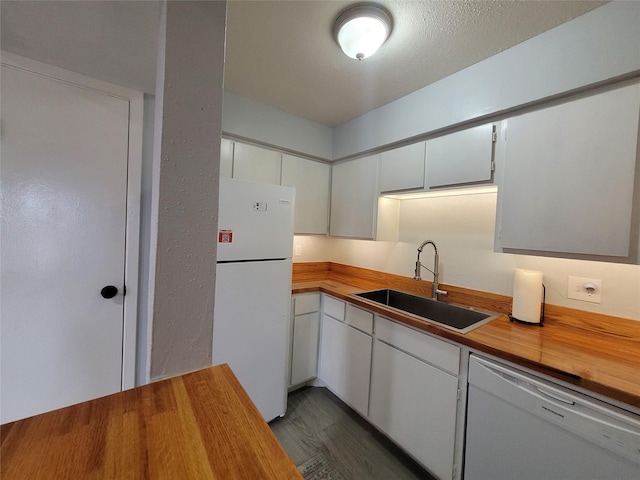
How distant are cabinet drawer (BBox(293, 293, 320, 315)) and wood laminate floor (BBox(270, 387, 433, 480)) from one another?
27.8 inches

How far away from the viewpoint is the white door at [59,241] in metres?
1.15

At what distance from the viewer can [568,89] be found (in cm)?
115

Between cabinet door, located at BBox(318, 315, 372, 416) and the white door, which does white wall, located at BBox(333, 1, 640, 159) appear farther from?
the white door

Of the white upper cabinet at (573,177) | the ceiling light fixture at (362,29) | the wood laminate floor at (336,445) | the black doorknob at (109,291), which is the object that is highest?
the ceiling light fixture at (362,29)

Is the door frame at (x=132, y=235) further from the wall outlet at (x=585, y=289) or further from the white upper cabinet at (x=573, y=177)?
the wall outlet at (x=585, y=289)

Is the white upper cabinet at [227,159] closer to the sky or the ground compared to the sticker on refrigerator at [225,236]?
closer to the sky

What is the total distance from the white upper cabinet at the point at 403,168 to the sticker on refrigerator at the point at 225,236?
1184 mm

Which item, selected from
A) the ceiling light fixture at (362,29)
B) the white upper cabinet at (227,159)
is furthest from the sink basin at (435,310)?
the ceiling light fixture at (362,29)

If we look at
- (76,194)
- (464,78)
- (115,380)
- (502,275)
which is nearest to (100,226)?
(76,194)

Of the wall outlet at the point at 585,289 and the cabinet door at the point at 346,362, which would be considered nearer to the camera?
the wall outlet at the point at 585,289

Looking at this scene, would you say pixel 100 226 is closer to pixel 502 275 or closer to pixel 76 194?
pixel 76 194

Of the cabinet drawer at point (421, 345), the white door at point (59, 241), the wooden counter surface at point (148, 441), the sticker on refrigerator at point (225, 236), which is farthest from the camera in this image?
the sticker on refrigerator at point (225, 236)

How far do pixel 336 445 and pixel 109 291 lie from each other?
163cm

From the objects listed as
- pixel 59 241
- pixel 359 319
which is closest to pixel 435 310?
pixel 359 319
